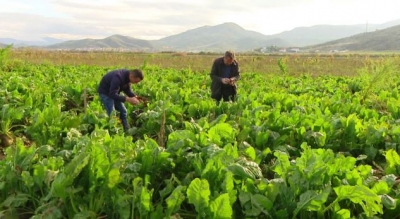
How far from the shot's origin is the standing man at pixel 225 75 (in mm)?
8930

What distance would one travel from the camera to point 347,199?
3.35 m

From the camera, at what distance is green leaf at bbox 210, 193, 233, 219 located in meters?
2.86

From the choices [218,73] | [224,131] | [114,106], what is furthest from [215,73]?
[224,131]

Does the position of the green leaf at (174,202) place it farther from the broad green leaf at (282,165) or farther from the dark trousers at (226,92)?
the dark trousers at (226,92)

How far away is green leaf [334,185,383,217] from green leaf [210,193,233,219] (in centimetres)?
91

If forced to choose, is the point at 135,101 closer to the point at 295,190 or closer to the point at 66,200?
the point at 66,200

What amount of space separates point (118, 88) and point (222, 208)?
4662mm

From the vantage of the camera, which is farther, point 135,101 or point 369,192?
point 135,101

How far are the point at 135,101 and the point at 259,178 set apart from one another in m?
3.90

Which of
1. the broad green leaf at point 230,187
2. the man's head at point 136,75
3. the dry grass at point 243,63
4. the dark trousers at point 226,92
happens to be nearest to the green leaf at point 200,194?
the broad green leaf at point 230,187

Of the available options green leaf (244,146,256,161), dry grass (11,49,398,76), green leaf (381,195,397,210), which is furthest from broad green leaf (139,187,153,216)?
dry grass (11,49,398,76)

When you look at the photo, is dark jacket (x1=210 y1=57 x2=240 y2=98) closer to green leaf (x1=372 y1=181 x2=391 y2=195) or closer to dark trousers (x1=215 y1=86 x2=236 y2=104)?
dark trousers (x1=215 y1=86 x2=236 y2=104)

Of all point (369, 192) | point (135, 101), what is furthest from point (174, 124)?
point (369, 192)

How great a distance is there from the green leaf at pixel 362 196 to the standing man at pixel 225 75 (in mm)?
6027
